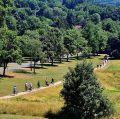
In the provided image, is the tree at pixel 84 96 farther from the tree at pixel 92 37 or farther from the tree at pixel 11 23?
the tree at pixel 11 23

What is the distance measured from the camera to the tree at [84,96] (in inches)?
906

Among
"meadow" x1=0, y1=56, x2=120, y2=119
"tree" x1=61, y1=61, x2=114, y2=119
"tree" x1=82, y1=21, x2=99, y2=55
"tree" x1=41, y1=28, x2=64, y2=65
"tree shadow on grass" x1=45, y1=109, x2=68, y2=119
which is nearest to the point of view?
"tree" x1=61, y1=61, x2=114, y2=119

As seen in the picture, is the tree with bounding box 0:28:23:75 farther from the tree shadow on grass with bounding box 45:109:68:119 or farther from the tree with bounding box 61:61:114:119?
the tree with bounding box 61:61:114:119

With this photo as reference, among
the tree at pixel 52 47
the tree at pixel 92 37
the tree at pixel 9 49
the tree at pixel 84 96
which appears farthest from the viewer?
the tree at pixel 92 37

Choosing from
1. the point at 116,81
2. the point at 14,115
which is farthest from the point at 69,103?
the point at 116,81

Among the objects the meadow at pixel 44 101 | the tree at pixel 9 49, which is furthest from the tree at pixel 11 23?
the tree at pixel 9 49

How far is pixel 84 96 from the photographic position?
22.9 m

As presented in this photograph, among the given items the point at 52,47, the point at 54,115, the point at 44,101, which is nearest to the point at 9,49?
the point at 44,101

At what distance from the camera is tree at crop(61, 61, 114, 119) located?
75.5 ft

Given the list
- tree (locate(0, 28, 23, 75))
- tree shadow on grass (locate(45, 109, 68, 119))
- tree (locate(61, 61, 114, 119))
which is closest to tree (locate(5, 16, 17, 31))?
tree (locate(0, 28, 23, 75))

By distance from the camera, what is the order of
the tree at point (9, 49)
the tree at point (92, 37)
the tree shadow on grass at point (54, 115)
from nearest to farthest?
1. the tree shadow on grass at point (54, 115)
2. the tree at point (9, 49)
3. the tree at point (92, 37)

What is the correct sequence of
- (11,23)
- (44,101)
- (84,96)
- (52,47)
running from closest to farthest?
(84,96) → (44,101) → (52,47) → (11,23)

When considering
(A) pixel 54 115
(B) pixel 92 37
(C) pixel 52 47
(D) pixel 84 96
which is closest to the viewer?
(D) pixel 84 96

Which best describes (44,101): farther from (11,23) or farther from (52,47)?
(11,23)
